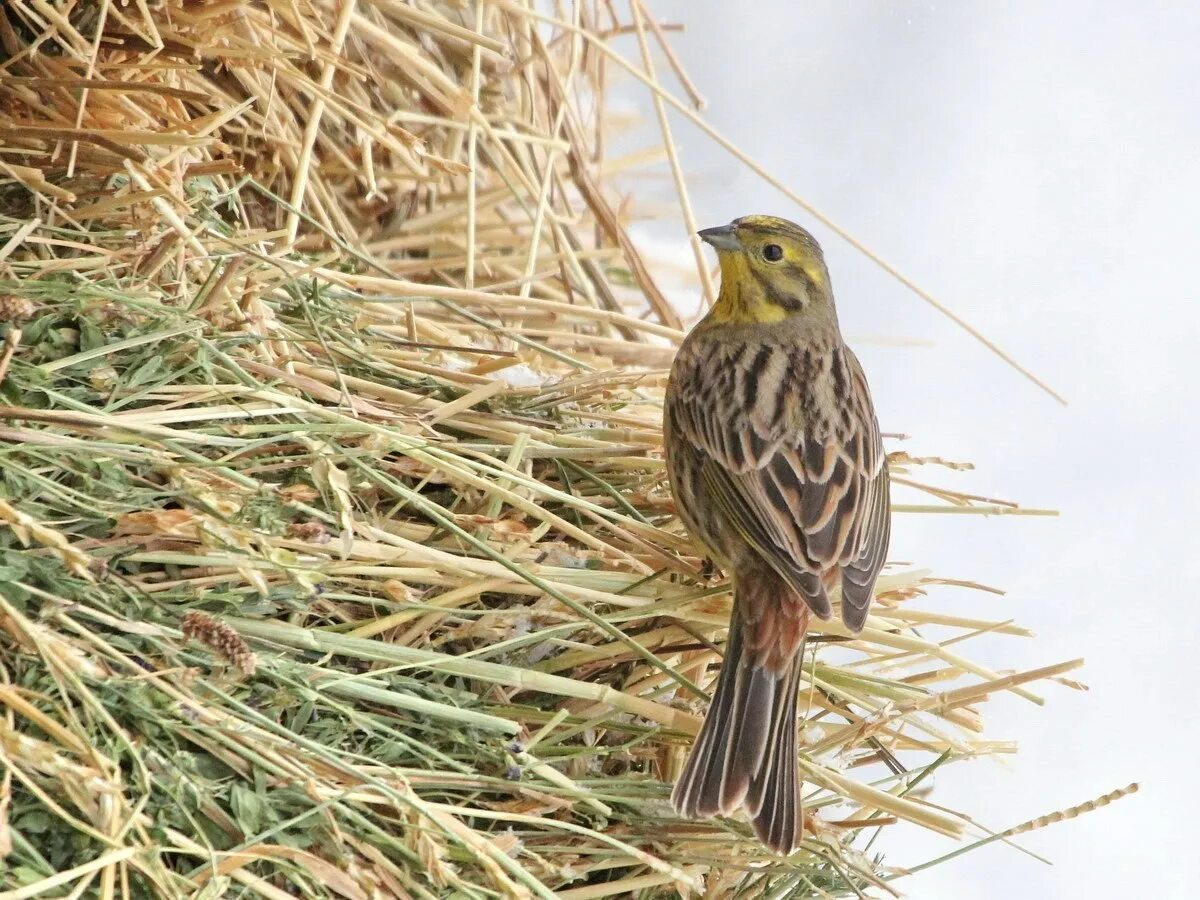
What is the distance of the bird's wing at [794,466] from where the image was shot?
6.22 feet

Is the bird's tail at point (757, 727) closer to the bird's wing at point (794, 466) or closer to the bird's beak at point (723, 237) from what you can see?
the bird's wing at point (794, 466)

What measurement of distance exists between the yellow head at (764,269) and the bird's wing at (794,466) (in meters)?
0.13

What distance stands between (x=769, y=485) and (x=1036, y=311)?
1469 millimetres

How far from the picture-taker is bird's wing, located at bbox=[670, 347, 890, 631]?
1895 millimetres

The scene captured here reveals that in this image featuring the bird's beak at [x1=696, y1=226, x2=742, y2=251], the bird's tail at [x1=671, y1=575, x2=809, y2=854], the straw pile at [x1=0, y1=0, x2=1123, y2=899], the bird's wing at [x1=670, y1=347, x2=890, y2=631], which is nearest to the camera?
the straw pile at [x1=0, y1=0, x2=1123, y2=899]

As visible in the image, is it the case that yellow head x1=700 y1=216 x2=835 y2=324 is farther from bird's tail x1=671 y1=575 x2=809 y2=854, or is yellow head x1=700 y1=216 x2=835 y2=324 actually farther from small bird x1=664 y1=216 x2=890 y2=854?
bird's tail x1=671 y1=575 x2=809 y2=854

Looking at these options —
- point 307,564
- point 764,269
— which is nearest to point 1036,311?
point 764,269

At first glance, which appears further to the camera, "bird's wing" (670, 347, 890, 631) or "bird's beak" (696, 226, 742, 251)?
"bird's beak" (696, 226, 742, 251)

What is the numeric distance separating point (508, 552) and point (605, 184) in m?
1.81

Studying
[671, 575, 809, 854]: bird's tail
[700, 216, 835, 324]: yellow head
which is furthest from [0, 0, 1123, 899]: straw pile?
[700, 216, 835, 324]: yellow head

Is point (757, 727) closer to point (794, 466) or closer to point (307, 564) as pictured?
point (794, 466)

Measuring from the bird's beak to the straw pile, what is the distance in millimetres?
240

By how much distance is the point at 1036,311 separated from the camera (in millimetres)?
3197

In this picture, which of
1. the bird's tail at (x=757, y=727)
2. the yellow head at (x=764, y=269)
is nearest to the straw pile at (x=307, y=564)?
the bird's tail at (x=757, y=727)
